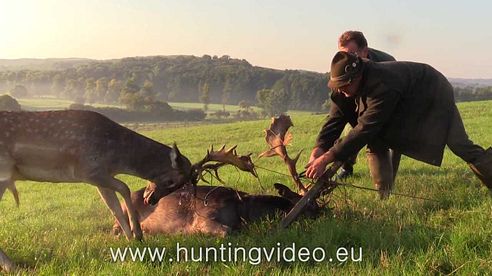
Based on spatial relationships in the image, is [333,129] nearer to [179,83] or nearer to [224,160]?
[224,160]

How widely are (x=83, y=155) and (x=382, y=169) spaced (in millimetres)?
4201

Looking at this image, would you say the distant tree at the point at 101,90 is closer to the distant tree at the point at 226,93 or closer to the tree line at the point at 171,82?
the tree line at the point at 171,82

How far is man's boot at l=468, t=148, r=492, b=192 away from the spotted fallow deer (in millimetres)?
3654

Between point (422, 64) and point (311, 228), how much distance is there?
8.65 feet

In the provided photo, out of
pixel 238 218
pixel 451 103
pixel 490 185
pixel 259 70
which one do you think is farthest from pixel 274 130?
pixel 259 70

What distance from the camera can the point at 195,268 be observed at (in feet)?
16.5

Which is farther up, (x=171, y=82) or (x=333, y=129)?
(x=333, y=129)

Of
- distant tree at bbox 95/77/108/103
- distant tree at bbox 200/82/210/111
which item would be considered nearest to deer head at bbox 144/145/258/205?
distant tree at bbox 200/82/210/111

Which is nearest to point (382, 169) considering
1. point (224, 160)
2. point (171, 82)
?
point (224, 160)

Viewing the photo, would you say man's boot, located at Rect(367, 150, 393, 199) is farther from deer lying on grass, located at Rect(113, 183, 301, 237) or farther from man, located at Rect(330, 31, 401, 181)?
deer lying on grass, located at Rect(113, 183, 301, 237)

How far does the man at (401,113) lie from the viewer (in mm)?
6246

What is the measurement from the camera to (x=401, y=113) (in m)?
6.80

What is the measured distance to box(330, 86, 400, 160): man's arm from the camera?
20.5 ft

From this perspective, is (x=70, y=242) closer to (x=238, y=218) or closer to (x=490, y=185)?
(x=238, y=218)
